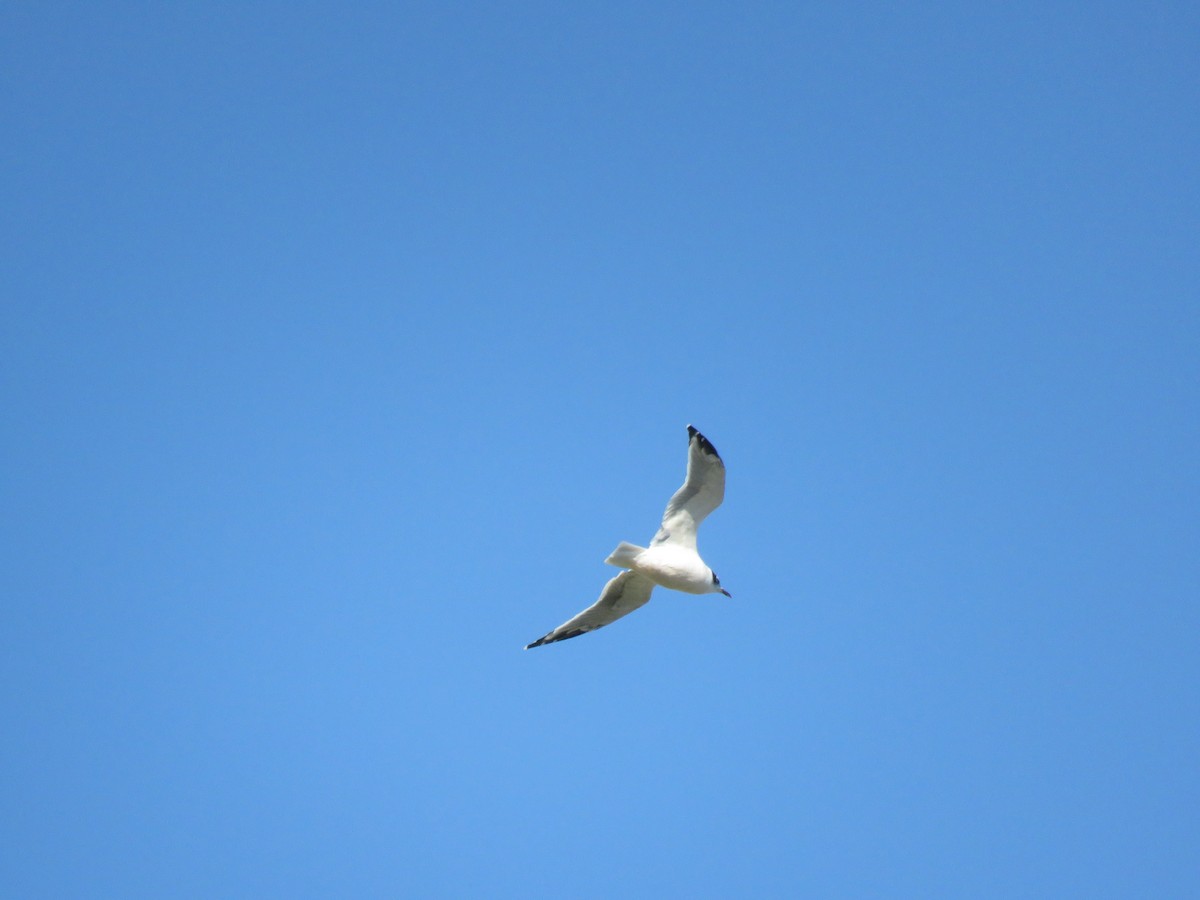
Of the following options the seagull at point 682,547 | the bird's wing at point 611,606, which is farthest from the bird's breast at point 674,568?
the bird's wing at point 611,606

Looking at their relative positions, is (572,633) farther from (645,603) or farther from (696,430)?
(696,430)

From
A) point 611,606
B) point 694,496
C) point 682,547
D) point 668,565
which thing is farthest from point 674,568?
point 611,606

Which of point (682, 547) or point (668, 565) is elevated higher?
point (682, 547)

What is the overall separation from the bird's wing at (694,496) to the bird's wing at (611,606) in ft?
2.14

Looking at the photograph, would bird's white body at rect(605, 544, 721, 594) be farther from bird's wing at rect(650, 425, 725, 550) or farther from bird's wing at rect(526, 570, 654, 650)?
bird's wing at rect(526, 570, 654, 650)

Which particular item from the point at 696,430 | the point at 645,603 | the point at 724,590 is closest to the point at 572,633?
the point at 645,603

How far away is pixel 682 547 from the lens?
1165 centimetres

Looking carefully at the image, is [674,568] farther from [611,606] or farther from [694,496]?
[611,606]

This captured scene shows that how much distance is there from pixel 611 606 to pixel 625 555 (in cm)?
153

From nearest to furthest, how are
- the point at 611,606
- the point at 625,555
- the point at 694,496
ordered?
the point at 625,555
the point at 694,496
the point at 611,606

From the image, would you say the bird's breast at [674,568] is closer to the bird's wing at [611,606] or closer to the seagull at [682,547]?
the seagull at [682,547]

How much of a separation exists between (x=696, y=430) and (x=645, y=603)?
219cm

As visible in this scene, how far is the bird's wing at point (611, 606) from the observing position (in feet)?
39.9

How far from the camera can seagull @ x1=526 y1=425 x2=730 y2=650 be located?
11211 mm
